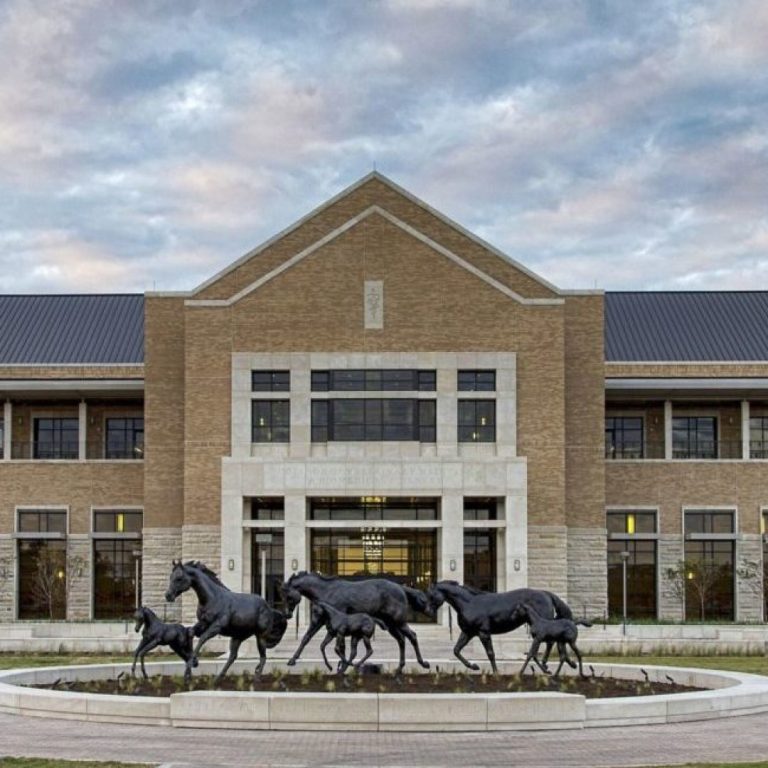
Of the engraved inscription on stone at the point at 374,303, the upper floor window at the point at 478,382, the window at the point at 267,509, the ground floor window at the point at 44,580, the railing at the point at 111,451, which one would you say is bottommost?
the ground floor window at the point at 44,580

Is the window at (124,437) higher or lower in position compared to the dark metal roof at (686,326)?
lower

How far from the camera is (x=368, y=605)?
85.8 ft

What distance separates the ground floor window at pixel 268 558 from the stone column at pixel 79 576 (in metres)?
9.05

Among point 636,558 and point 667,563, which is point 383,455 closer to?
point 636,558

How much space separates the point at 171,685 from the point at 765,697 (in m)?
10.3

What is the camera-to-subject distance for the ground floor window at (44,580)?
210 feet

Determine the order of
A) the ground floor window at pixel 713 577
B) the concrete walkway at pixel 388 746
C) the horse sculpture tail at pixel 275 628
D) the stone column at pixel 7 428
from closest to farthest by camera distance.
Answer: the concrete walkway at pixel 388 746 → the horse sculpture tail at pixel 275 628 → the ground floor window at pixel 713 577 → the stone column at pixel 7 428

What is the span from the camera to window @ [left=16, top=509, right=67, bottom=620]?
6406cm

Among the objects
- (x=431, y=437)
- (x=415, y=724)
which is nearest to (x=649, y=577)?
(x=431, y=437)

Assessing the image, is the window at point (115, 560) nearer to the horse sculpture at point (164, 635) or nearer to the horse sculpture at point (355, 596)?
the horse sculpture at point (164, 635)

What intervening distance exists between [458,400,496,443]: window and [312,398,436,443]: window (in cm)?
116

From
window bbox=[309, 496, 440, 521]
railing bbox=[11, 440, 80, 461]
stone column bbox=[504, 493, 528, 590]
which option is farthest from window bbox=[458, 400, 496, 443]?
railing bbox=[11, 440, 80, 461]

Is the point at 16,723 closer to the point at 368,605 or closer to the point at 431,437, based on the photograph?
the point at 368,605

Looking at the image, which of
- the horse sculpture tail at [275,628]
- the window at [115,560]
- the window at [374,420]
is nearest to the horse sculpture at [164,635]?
the horse sculpture tail at [275,628]
